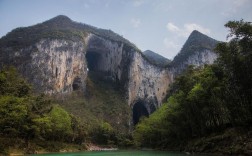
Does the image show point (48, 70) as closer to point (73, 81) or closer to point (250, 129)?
point (73, 81)

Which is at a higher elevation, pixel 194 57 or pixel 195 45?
pixel 195 45

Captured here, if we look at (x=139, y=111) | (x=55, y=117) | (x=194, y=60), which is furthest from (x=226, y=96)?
(x=194, y=60)

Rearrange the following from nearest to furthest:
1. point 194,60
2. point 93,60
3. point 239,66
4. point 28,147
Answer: point 239,66, point 28,147, point 194,60, point 93,60

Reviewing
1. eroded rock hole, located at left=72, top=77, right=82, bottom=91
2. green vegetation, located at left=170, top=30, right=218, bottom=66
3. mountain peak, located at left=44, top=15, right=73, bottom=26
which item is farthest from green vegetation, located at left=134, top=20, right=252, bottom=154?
mountain peak, located at left=44, top=15, right=73, bottom=26

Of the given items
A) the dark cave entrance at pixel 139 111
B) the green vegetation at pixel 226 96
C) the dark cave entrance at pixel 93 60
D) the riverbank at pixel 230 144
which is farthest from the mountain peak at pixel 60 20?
the riverbank at pixel 230 144

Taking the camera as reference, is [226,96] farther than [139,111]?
No

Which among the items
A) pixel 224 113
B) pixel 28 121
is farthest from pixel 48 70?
pixel 224 113

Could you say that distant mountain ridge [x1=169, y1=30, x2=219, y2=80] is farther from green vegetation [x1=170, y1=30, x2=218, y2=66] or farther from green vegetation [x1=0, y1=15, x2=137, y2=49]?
green vegetation [x1=0, y1=15, x2=137, y2=49]

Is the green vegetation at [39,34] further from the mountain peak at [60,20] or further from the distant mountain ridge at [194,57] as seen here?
the distant mountain ridge at [194,57]

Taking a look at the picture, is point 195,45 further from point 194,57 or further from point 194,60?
point 194,60
